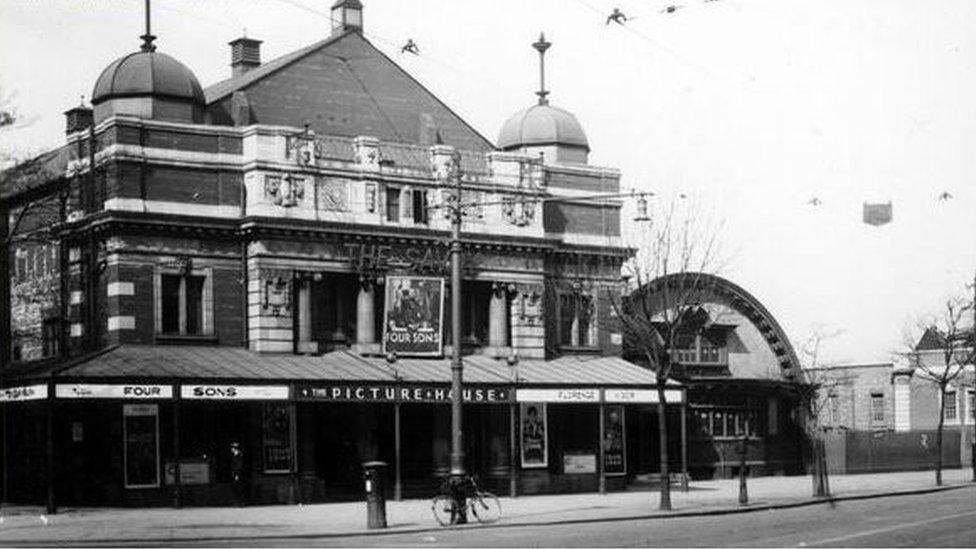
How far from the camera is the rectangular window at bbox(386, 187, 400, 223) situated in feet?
147

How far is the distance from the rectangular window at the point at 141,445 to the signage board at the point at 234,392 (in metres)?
2.48

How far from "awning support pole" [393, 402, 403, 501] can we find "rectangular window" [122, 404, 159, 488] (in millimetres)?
6402

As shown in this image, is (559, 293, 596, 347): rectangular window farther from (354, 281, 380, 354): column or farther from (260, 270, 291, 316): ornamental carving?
(260, 270, 291, 316): ornamental carving

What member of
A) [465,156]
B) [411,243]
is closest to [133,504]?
[411,243]

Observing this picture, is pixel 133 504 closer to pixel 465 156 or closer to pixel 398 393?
pixel 398 393

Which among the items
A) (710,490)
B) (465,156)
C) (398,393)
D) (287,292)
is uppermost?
(465,156)

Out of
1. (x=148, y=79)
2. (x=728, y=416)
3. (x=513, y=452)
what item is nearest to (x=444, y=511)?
(x=513, y=452)

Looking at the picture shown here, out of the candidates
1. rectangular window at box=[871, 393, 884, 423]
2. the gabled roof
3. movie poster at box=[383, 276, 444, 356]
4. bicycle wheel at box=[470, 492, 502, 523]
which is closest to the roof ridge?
the gabled roof

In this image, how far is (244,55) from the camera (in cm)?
5334

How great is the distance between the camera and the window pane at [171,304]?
4181 centimetres

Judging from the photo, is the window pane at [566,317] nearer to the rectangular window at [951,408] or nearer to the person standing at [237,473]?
the person standing at [237,473]

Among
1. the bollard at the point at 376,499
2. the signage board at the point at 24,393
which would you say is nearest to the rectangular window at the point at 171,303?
the signage board at the point at 24,393

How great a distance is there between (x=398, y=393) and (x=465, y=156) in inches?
360

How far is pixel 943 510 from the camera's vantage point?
109 ft
